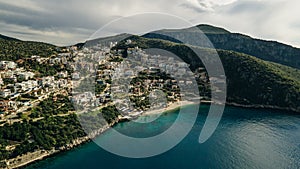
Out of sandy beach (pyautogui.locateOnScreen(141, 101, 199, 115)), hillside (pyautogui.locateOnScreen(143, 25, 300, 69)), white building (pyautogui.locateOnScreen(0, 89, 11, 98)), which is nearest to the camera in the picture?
white building (pyautogui.locateOnScreen(0, 89, 11, 98))

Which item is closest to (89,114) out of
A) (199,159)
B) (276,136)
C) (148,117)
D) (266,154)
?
(148,117)

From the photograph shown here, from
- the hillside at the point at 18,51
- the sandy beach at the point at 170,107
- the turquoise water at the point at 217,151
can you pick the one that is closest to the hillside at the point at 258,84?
the sandy beach at the point at 170,107

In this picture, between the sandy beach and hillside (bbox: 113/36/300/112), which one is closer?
the sandy beach

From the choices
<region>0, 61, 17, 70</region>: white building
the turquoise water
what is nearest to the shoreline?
the turquoise water

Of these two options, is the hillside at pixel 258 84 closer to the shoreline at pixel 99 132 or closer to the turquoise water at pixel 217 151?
the shoreline at pixel 99 132

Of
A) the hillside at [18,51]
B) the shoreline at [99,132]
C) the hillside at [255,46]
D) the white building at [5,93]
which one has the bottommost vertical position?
the shoreline at [99,132]

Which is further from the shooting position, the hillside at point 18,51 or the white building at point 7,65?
the hillside at point 18,51

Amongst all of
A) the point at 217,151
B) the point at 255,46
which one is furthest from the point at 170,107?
the point at 255,46

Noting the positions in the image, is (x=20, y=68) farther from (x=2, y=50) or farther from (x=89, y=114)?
(x=89, y=114)

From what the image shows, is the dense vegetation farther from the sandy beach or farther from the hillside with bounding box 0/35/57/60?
the hillside with bounding box 0/35/57/60
